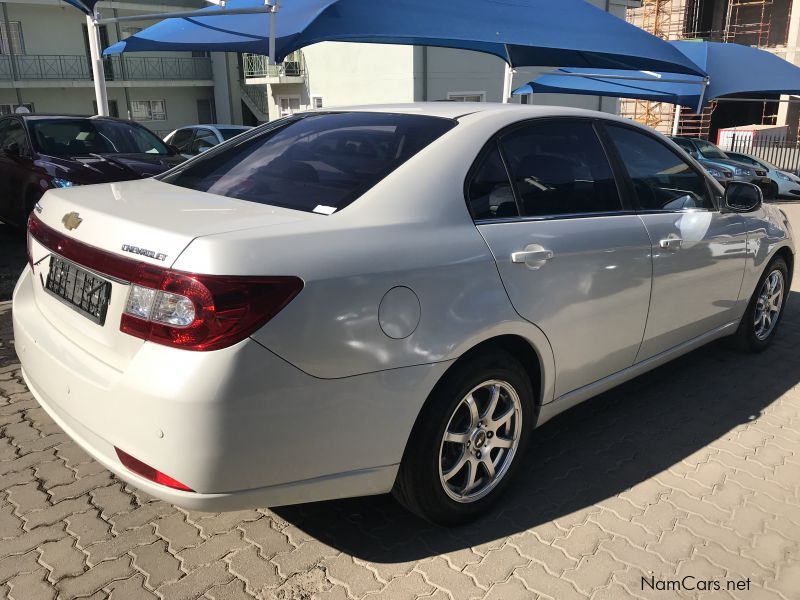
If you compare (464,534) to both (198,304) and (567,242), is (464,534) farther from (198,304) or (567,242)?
(198,304)

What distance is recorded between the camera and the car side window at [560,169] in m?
2.88

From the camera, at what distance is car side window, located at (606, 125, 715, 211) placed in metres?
3.45

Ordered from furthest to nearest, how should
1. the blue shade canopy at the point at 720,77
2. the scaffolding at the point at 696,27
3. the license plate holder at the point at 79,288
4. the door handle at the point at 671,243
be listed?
the scaffolding at the point at 696,27
the blue shade canopy at the point at 720,77
the door handle at the point at 671,243
the license plate holder at the point at 79,288

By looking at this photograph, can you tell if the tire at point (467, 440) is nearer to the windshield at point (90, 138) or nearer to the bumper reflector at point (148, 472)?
the bumper reflector at point (148, 472)

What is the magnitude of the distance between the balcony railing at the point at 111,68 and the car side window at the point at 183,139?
13.2m

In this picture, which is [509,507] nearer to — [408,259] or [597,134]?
[408,259]

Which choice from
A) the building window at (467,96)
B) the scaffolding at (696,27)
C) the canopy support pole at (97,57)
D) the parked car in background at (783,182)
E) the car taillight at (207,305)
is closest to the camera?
the car taillight at (207,305)

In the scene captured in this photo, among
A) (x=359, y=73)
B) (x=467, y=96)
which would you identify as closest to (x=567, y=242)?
(x=467, y=96)

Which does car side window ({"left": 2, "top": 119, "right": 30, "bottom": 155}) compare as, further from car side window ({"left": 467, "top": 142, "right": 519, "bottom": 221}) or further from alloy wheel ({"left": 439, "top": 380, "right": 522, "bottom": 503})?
alloy wheel ({"left": 439, "top": 380, "right": 522, "bottom": 503})

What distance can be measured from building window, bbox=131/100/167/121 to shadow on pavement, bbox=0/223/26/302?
23807mm

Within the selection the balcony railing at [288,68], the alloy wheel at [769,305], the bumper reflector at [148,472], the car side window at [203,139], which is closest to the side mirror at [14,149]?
the car side window at [203,139]

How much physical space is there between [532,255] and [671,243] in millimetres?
1145

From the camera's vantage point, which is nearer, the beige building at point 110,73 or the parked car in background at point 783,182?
the parked car in background at point 783,182

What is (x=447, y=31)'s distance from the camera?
652cm
